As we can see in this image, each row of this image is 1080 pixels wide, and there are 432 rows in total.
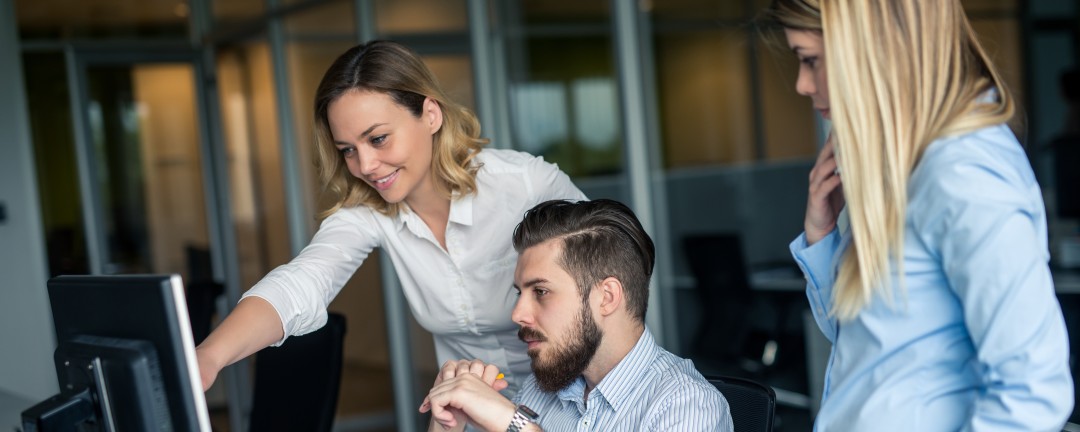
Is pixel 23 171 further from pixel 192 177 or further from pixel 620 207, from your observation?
pixel 620 207

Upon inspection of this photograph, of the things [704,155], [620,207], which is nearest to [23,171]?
[704,155]

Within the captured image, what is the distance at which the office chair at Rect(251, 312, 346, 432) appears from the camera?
2.51 metres

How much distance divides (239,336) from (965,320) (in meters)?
1.05

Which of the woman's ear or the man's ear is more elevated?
the woman's ear

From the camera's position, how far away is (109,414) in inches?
A: 51.0

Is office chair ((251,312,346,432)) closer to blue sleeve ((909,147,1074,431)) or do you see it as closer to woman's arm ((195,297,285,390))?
woman's arm ((195,297,285,390))

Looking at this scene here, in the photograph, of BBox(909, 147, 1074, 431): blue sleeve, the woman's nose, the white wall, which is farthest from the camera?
the white wall

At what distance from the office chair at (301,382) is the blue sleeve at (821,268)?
52.5 inches

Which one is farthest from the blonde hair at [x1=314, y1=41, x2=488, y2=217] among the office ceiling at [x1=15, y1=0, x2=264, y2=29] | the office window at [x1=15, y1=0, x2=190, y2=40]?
the office window at [x1=15, y1=0, x2=190, y2=40]

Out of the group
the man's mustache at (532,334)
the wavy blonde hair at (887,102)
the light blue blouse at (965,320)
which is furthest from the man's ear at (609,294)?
the wavy blonde hair at (887,102)

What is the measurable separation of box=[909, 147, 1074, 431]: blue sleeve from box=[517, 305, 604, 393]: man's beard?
2.51 feet

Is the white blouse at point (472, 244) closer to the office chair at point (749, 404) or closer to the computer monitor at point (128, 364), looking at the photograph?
the office chair at point (749, 404)

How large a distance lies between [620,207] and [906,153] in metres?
0.73

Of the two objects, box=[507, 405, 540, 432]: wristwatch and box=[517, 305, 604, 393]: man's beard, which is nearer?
box=[507, 405, 540, 432]: wristwatch
